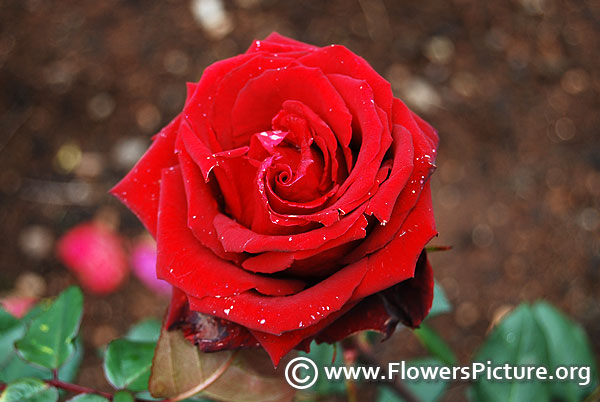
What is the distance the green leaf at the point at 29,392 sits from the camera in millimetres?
604

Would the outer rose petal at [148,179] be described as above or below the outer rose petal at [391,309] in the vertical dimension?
above

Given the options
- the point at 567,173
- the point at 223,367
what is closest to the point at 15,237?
the point at 223,367

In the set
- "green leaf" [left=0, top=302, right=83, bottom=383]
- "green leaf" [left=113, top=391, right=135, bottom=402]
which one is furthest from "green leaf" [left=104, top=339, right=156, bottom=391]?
"green leaf" [left=0, top=302, right=83, bottom=383]

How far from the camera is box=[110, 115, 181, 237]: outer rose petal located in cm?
57

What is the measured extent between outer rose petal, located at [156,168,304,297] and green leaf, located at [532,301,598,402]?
0.65 metres

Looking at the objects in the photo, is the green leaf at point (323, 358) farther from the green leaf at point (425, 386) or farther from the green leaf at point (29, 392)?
the green leaf at point (29, 392)

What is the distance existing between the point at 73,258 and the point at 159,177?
3.86ft

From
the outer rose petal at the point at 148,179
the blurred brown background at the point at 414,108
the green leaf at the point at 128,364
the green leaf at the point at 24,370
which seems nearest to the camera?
the outer rose petal at the point at 148,179

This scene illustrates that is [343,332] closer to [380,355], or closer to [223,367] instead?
[223,367]

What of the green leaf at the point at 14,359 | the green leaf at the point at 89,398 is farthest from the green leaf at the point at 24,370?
the green leaf at the point at 89,398

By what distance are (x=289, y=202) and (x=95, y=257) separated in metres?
1.25

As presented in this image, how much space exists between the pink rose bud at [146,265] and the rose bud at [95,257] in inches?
1.4

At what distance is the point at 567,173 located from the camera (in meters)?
1.59

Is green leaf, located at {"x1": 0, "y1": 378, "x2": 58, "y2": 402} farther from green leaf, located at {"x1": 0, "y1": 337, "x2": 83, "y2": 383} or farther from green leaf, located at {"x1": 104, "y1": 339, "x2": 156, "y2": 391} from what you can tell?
green leaf, located at {"x1": 0, "y1": 337, "x2": 83, "y2": 383}
